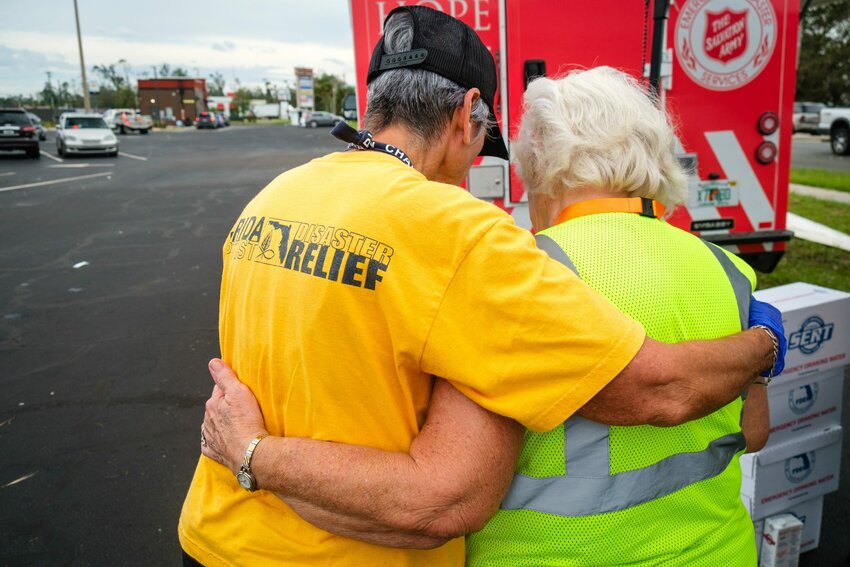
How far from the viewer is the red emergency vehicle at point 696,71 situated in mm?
3537

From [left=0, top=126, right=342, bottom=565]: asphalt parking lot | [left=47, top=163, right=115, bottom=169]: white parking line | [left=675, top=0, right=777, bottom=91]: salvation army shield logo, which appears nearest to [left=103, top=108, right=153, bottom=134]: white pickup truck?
[left=47, top=163, right=115, bottom=169]: white parking line

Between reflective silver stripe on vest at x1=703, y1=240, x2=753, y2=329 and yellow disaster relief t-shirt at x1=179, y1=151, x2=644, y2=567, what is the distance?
1.46ft

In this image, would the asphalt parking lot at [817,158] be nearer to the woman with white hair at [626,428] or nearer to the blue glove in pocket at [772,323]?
the blue glove in pocket at [772,323]

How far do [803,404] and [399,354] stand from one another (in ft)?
6.83

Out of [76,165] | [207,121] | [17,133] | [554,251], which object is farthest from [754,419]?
[207,121]

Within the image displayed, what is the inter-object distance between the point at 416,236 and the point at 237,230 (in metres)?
0.49

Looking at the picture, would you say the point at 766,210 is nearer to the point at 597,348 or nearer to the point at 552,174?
the point at 552,174

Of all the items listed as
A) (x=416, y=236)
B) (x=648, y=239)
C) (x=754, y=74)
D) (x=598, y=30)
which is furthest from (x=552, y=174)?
(x=754, y=74)

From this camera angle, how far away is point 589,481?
129cm

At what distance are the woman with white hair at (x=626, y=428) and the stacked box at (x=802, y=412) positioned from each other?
1.06m

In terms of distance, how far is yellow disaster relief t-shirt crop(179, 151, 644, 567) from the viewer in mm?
1127

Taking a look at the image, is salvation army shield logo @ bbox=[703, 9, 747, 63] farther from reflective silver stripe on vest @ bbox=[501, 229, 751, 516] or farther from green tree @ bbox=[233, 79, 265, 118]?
green tree @ bbox=[233, 79, 265, 118]

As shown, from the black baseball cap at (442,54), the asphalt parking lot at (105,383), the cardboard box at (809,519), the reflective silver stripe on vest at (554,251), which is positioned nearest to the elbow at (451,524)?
the reflective silver stripe on vest at (554,251)

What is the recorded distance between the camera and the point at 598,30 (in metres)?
3.58
